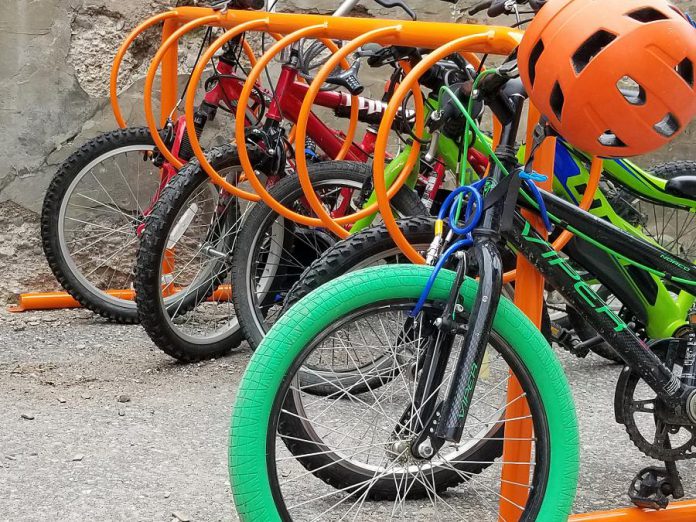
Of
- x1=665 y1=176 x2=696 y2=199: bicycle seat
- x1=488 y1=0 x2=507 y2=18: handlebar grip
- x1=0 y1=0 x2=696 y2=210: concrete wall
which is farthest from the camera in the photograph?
x1=0 y1=0 x2=696 y2=210: concrete wall

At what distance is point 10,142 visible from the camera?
4523 millimetres

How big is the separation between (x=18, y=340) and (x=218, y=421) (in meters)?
1.37

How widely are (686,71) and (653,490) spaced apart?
1.07 m

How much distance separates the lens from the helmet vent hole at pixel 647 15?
5.96ft

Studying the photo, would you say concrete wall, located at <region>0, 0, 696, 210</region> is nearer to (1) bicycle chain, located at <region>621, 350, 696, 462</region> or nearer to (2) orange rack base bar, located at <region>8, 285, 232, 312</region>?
(2) orange rack base bar, located at <region>8, 285, 232, 312</region>

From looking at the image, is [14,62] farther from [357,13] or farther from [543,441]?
[543,441]

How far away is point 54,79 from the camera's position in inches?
179

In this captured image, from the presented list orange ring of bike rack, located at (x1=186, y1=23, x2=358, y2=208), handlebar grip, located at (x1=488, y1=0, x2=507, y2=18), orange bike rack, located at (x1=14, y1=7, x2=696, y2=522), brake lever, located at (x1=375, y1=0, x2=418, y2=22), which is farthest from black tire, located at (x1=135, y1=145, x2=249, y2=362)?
handlebar grip, located at (x1=488, y1=0, x2=507, y2=18)

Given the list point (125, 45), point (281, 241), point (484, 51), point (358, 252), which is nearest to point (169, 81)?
point (125, 45)

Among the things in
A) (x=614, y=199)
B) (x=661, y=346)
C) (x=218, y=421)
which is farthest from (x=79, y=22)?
(x=661, y=346)

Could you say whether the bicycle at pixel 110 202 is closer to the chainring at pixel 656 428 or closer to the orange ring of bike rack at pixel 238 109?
the orange ring of bike rack at pixel 238 109

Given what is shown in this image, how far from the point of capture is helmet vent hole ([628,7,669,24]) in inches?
71.5

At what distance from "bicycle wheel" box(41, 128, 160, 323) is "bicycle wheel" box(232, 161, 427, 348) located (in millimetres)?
918

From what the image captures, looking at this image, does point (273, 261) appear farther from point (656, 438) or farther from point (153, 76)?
point (656, 438)
